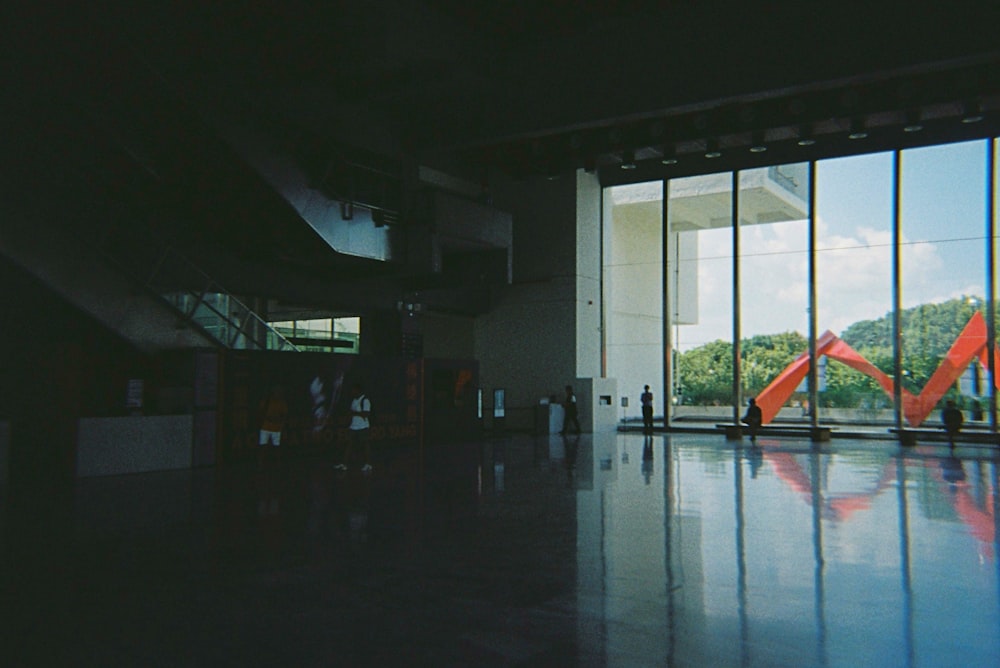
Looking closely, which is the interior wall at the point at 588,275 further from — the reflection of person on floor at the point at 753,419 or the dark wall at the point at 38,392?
the dark wall at the point at 38,392

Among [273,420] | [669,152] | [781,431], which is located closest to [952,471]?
[781,431]

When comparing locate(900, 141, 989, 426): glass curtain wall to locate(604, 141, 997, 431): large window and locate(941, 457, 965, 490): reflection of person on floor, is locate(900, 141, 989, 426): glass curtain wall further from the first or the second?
locate(941, 457, 965, 490): reflection of person on floor

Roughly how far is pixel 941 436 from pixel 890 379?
7.19ft

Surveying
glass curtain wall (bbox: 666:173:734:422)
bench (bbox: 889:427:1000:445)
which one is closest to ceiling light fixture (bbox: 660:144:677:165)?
glass curtain wall (bbox: 666:173:734:422)

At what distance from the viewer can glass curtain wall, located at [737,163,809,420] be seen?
2284 cm

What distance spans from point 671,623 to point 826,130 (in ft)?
59.6

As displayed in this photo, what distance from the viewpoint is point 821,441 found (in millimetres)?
21281

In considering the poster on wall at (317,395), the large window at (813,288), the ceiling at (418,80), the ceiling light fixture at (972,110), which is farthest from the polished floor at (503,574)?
the large window at (813,288)

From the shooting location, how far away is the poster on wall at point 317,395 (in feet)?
48.3

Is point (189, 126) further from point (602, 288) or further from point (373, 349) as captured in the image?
point (602, 288)

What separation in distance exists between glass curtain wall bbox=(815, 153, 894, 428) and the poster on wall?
489 inches

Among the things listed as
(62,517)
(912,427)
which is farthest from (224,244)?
(912,427)

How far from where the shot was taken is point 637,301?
2586cm

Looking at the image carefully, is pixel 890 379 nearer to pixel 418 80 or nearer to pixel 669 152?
pixel 669 152
